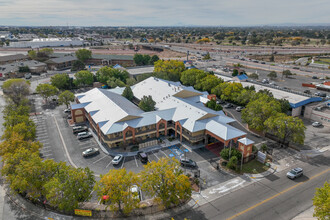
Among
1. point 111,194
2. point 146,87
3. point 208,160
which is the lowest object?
point 208,160

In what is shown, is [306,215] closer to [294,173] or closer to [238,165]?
[294,173]

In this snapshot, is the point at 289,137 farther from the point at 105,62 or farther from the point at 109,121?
the point at 105,62

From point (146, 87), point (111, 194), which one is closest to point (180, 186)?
point (111, 194)

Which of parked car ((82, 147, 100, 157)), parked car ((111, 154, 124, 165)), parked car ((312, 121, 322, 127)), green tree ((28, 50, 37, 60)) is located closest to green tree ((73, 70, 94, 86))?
parked car ((82, 147, 100, 157))

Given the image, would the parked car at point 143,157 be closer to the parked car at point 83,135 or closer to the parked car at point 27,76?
the parked car at point 83,135

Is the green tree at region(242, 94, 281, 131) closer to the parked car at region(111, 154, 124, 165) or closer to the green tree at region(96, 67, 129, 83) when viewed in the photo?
the parked car at region(111, 154, 124, 165)
